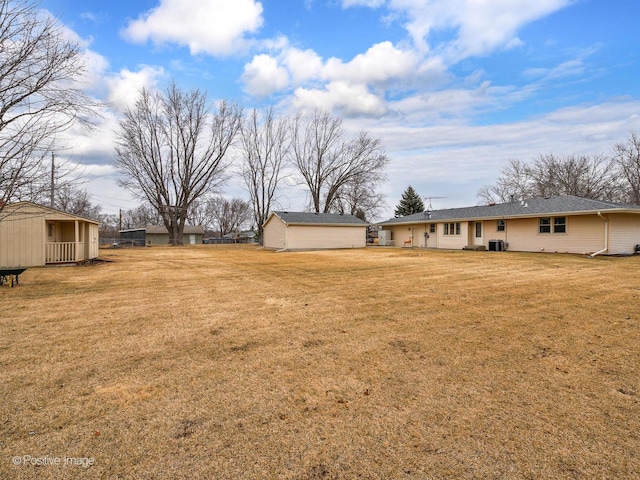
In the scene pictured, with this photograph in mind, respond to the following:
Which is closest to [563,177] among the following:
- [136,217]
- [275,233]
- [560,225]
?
[560,225]

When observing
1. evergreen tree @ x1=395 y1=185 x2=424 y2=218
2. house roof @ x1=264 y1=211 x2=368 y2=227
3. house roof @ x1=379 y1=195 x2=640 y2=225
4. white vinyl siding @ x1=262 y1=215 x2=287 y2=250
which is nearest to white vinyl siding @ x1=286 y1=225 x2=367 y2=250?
house roof @ x1=264 y1=211 x2=368 y2=227

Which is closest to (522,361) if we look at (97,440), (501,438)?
(501,438)

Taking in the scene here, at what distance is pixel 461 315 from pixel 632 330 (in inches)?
86.7

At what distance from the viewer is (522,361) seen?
369 cm

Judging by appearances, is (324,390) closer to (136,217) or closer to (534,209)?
(534,209)

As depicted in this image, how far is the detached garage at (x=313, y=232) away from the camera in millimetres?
26703

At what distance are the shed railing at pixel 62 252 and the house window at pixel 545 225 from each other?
24.3m

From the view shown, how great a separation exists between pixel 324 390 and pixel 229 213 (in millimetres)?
67957

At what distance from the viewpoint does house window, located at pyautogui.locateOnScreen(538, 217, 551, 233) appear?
61.1 feet

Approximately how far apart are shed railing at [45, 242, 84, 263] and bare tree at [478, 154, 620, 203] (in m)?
38.0

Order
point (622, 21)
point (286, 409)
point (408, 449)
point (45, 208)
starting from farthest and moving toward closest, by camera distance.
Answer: point (45, 208) → point (622, 21) → point (286, 409) → point (408, 449)

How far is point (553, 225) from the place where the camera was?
18391 millimetres

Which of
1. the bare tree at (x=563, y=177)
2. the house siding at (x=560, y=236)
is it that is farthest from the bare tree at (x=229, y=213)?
the house siding at (x=560, y=236)

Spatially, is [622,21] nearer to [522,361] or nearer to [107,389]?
[522,361]
